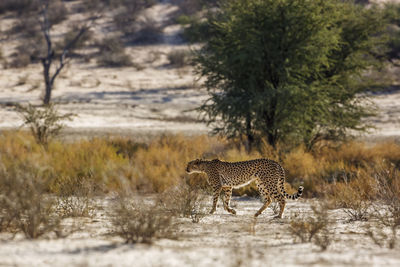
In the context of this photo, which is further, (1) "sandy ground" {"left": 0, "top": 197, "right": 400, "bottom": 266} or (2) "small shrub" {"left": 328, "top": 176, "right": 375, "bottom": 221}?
(2) "small shrub" {"left": 328, "top": 176, "right": 375, "bottom": 221}

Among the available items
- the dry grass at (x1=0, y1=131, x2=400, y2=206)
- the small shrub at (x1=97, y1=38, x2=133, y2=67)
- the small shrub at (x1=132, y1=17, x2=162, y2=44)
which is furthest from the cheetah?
the small shrub at (x1=132, y1=17, x2=162, y2=44)

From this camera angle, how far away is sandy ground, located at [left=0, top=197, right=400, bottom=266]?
421cm

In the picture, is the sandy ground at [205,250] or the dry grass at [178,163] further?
the dry grass at [178,163]

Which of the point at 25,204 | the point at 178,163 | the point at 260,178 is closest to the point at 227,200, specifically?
the point at 260,178

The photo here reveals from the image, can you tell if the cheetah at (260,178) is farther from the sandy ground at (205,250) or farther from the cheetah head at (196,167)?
the sandy ground at (205,250)

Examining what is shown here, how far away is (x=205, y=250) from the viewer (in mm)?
4727

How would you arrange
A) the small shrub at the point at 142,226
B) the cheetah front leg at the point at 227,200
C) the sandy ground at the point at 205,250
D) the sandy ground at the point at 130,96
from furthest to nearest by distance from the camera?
the sandy ground at the point at 130,96 → the cheetah front leg at the point at 227,200 → the small shrub at the point at 142,226 → the sandy ground at the point at 205,250

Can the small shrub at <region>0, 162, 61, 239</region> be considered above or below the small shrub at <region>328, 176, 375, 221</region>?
above

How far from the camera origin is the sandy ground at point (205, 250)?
421cm

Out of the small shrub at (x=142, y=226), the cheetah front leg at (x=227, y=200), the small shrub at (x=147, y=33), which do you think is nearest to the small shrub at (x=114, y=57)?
the small shrub at (x=147, y=33)

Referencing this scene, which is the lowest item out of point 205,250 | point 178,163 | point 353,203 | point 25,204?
point 178,163

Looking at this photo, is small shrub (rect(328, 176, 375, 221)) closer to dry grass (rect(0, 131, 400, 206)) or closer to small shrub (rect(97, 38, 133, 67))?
dry grass (rect(0, 131, 400, 206))

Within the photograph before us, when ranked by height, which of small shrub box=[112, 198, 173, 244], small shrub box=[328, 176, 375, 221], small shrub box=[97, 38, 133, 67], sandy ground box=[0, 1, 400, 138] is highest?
small shrub box=[112, 198, 173, 244]

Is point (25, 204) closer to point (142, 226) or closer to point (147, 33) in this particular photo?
point (142, 226)
